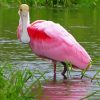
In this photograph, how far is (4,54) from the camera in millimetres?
12695

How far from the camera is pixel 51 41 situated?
10.7 m

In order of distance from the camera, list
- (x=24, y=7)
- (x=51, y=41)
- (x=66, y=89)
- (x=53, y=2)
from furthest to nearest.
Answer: (x=53, y=2)
(x=51, y=41)
(x=24, y=7)
(x=66, y=89)

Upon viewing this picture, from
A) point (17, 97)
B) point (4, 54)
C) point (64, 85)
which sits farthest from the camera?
point (4, 54)

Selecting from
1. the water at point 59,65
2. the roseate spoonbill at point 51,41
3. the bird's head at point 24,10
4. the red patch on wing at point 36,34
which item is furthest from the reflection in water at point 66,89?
the bird's head at point 24,10

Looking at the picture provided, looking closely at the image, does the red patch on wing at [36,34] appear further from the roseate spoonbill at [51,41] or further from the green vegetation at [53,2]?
the green vegetation at [53,2]

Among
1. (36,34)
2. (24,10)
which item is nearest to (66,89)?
(36,34)

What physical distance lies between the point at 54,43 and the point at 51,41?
0.21 feet

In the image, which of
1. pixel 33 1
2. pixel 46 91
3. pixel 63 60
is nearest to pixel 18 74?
pixel 46 91

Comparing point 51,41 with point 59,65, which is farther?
point 59,65

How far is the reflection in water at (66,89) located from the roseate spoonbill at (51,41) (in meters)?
0.53

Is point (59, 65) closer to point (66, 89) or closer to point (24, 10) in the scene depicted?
point (24, 10)

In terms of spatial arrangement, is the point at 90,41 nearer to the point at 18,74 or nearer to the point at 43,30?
the point at 43,30

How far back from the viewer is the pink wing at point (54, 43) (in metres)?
10.5

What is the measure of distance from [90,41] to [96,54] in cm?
282
